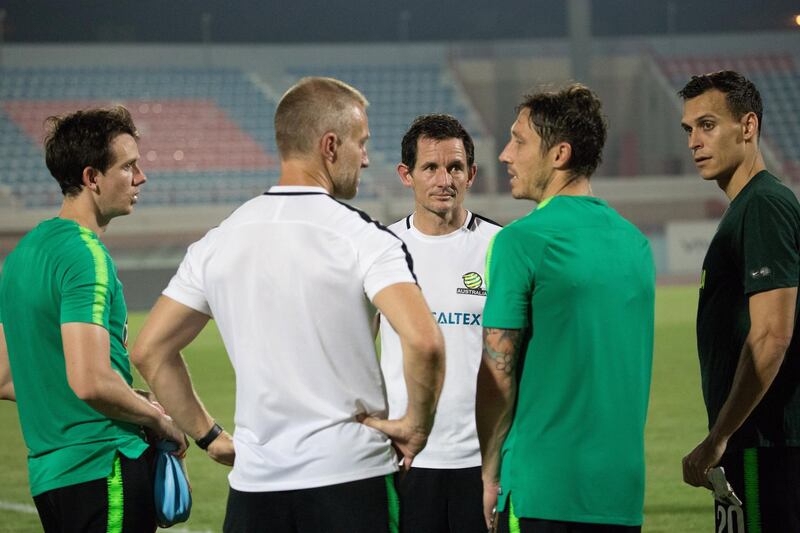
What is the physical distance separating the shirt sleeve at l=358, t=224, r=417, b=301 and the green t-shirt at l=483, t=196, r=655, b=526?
302 mm

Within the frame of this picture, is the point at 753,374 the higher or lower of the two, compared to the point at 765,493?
higher

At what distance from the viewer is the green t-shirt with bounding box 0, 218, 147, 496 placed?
3277mm

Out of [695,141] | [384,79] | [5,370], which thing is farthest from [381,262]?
[384,79]

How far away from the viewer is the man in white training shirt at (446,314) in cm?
420

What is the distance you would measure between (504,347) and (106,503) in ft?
4.36

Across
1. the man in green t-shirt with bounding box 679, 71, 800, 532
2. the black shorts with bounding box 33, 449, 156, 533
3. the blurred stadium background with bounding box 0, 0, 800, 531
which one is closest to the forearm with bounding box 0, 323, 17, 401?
the black shorts with bounding box 33, 449, 156, 533

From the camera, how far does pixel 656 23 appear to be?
4134cm

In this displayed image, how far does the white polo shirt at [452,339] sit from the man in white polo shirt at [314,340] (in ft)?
4.60

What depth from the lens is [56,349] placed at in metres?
3.33

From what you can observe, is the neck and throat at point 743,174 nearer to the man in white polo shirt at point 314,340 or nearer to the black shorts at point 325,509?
the man in white polo shirt at point 314,340

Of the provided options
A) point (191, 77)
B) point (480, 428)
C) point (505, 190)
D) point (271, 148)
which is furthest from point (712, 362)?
point (191, 77)

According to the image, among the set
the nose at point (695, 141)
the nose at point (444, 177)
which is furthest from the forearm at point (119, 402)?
the nose at point (695, 141)

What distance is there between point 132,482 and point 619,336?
1.53 meters

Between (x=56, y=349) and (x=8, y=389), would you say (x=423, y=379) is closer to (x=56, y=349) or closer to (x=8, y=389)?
(x=56, y=349)
